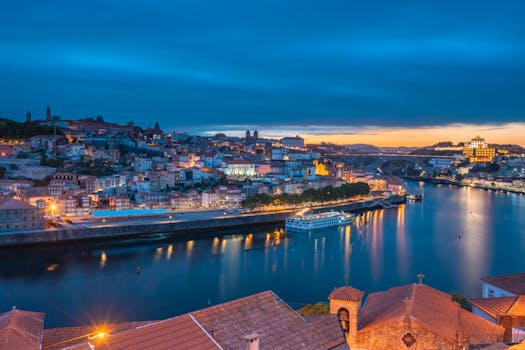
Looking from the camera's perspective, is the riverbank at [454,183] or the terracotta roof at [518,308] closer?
the terracotta roof at [518,308]

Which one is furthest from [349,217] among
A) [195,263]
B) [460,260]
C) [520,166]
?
[520,166]

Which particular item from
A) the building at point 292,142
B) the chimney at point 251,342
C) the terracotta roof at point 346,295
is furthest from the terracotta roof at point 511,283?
the building at point 292,142

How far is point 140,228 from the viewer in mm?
12984

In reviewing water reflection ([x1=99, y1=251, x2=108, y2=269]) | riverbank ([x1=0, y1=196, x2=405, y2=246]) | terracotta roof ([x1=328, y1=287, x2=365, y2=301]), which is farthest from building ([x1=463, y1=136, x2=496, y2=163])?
terracotta roof ([x1=328, y1=287, x2=365, y2=301])

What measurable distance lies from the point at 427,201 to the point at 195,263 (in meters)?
16.6

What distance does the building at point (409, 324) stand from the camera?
9.90 ft

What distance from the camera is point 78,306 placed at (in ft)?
23.1

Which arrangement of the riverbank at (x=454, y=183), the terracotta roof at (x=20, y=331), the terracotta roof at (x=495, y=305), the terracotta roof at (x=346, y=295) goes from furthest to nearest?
the riverbank at (x=454, y=183), the terracotta roof at (x=495, y=305), the terracotta roof at (x=346, y=295), the terracotta roof at (x=20, y=331)

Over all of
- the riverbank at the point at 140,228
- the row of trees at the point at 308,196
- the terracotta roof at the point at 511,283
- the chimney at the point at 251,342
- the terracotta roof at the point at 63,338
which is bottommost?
the riverbank at the point at 140,228

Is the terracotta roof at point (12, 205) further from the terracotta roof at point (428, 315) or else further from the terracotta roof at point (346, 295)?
the terracotta roof at point (346, 295)

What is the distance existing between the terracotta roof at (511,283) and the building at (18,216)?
1070cm

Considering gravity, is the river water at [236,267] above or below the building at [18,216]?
below

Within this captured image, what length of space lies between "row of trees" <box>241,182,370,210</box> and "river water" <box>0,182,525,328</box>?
177cm

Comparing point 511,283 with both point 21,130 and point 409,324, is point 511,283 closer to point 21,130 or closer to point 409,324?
point 409,324
